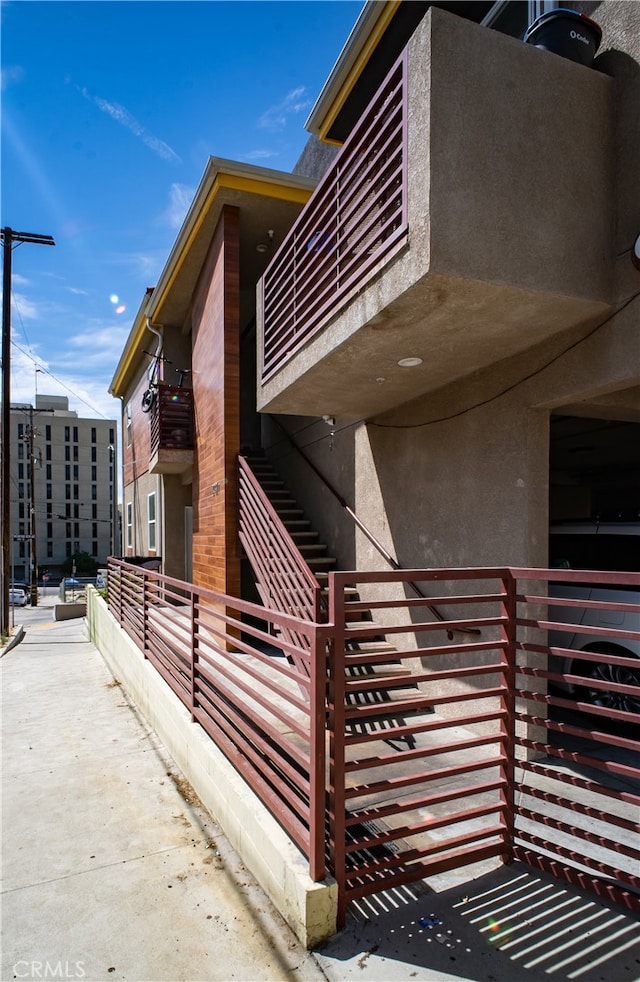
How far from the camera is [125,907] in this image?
272 cm

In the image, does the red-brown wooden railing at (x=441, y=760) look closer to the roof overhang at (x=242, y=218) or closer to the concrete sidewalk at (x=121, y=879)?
the concrete sidewalk at (x=121, y=879)

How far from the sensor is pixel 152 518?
44.0ft

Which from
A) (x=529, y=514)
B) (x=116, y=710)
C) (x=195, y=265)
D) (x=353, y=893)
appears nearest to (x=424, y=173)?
(x=529, y=514)

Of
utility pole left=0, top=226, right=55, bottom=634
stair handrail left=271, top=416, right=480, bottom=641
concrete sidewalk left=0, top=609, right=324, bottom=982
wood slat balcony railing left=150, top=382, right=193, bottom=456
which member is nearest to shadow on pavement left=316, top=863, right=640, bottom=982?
concrete sidewalk left=0, top=609, right=324, bottom=982

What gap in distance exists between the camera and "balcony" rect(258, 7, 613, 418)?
3.11 metres

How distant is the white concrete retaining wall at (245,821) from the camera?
2.31 m

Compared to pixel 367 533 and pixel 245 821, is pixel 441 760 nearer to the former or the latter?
pixel 245 821

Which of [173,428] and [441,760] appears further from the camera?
[173,428]

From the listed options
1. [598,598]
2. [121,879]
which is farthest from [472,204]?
[121,879]

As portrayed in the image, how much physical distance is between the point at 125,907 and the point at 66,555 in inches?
3207

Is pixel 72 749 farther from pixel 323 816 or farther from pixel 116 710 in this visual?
pixel 323 816

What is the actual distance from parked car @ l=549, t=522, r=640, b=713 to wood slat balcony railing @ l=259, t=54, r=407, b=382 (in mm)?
3257

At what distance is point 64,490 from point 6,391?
67.3m

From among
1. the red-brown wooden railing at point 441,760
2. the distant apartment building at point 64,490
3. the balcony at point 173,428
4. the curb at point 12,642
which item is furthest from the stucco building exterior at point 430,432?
the distant apartment building at point 64,490
